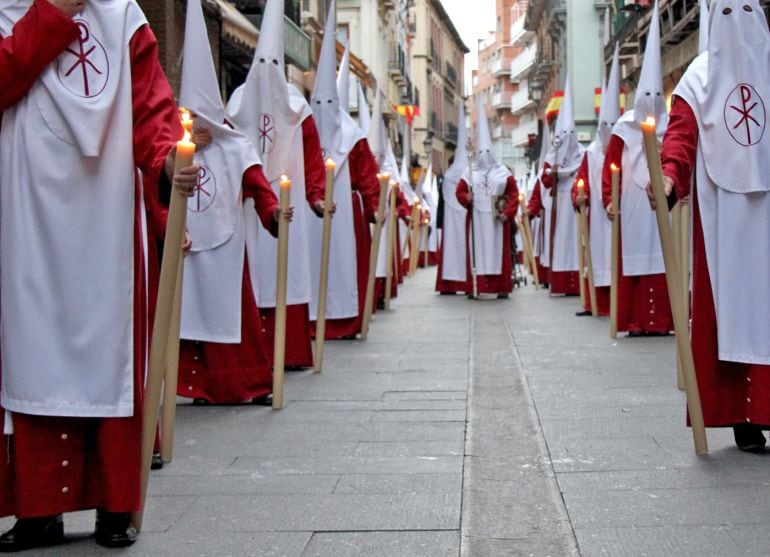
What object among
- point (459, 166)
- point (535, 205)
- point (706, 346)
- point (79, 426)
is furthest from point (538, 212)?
point (79, 426)

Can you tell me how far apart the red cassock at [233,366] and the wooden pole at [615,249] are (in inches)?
137

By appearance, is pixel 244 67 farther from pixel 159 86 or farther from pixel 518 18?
pixel 518 18

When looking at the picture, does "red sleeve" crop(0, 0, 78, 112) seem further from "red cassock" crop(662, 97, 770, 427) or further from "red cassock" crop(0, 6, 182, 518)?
"red cassock" crop(662, 97, 770, 427)

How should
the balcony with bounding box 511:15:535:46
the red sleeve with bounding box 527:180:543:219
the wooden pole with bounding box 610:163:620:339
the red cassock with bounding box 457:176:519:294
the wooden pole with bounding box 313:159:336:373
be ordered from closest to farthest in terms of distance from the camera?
1. the wooden pole with bounding box 313:159:336:373
2. the wooden pole with bounding box 610:163:620:339
3. the red cassock with bounding box 457:176:519:294
4. the red sleeve with bounding box 527:180:543:219
5. the balcony with bounding box 511:15:535:46

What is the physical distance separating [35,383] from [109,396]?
237 millimetres

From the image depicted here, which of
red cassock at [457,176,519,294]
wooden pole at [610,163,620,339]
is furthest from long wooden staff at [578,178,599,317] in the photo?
red cassock at [457,176,519,294]

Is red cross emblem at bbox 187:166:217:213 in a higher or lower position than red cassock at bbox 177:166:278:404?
higher

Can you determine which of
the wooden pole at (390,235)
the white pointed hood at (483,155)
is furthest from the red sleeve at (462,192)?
the wooden pole at (390,235)

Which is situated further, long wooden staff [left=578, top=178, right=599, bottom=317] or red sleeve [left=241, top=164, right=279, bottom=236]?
long wooden staff [left=578, top=178, right=599, bottom=317]

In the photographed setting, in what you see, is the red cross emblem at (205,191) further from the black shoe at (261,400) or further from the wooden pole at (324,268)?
the black shoe at (261,400)

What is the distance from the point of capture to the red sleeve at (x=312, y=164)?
10.1 meters

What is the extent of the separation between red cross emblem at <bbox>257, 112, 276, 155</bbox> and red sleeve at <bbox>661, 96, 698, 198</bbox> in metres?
3.73

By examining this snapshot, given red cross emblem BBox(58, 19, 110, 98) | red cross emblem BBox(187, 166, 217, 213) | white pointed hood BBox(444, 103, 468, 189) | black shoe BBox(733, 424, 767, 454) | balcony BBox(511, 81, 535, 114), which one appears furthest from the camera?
balcony BBox(511, 81, 535, 114)

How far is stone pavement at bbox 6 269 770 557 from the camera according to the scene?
5031mm
